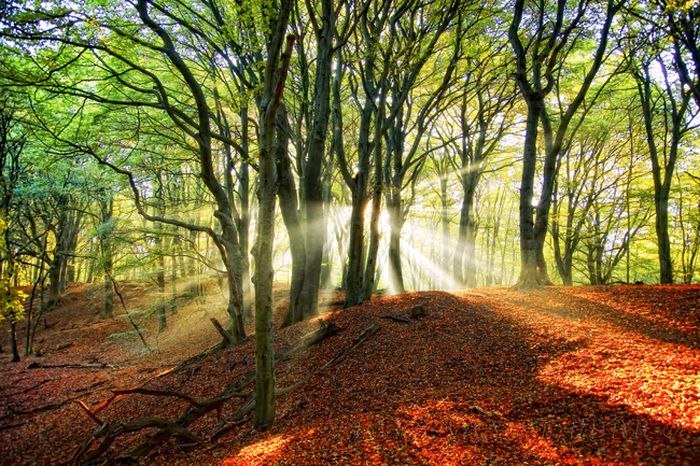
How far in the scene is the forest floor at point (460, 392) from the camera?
3.08 metres

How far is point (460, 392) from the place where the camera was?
4.37 meters

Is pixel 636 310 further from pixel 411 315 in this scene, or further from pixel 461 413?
pixel 461 413

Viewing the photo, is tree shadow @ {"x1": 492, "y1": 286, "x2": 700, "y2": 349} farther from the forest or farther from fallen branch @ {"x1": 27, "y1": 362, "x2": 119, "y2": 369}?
fallen branch @ {"x1": 27, "y1": 362, "x2": 119, "y2": 369}

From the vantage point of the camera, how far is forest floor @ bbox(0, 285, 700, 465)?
3078mm

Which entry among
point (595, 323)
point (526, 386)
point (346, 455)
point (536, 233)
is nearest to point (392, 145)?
point (536, 233)

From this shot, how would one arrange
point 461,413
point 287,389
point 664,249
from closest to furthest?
point 461,413 < point 287,389 < point 664,249

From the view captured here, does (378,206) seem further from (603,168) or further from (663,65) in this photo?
(603,168)

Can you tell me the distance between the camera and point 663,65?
1135 centimetres

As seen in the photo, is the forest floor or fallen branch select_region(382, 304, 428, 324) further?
fallen branch select_region(382, 304, 428, 324)

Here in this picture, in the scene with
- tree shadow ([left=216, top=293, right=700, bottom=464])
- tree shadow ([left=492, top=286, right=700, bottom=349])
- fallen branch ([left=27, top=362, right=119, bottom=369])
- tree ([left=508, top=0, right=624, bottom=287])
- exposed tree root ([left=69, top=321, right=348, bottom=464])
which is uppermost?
tree ([left=508, top=0, right=624, bottom=287])

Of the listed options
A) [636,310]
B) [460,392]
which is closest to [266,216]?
[460,392]

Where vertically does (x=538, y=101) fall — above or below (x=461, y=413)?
above

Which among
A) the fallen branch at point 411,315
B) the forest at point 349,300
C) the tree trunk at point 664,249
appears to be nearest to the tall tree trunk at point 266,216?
the forest at point 349,300

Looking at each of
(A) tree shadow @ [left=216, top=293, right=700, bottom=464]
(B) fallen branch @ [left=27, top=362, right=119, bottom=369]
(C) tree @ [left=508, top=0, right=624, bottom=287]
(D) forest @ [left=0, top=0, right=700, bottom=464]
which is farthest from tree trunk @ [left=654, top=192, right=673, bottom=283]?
(B) fallen branch @ [left=27, top=362, right=119, bottom=369]
